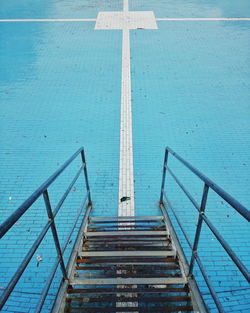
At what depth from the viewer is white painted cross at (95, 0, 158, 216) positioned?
3.72 m

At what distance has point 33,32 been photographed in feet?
28.5

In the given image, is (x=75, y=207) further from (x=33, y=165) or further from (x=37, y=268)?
(x=33, y=165)

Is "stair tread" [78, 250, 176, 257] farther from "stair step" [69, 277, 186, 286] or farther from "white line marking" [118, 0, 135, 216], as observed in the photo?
"white line marking" [118, 0, 135, 216]

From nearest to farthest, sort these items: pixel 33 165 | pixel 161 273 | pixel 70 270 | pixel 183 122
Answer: pixel 70 270 < pixel 161 273 < pixel 33 165 < pixel 183 122

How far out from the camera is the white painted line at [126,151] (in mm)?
3581

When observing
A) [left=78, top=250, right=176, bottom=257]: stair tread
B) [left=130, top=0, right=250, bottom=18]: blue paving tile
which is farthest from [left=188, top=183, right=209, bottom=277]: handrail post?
[left=130, top=0, right=250, bottom=18]: blue paving tile

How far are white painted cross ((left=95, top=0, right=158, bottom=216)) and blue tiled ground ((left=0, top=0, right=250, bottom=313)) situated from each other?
12 cm

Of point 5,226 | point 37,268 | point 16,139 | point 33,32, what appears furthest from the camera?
point 33,32

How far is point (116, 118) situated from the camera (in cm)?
512

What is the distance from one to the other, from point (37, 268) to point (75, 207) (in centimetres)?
95

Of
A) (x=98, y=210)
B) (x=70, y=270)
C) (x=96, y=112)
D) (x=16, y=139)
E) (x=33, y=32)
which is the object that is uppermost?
(x=33, y=32)

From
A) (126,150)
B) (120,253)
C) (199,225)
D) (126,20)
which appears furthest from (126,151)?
(126,20)

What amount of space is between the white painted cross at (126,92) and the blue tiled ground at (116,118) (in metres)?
0.12

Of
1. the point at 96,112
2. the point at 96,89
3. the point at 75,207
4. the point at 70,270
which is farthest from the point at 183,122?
the point at 70,270
